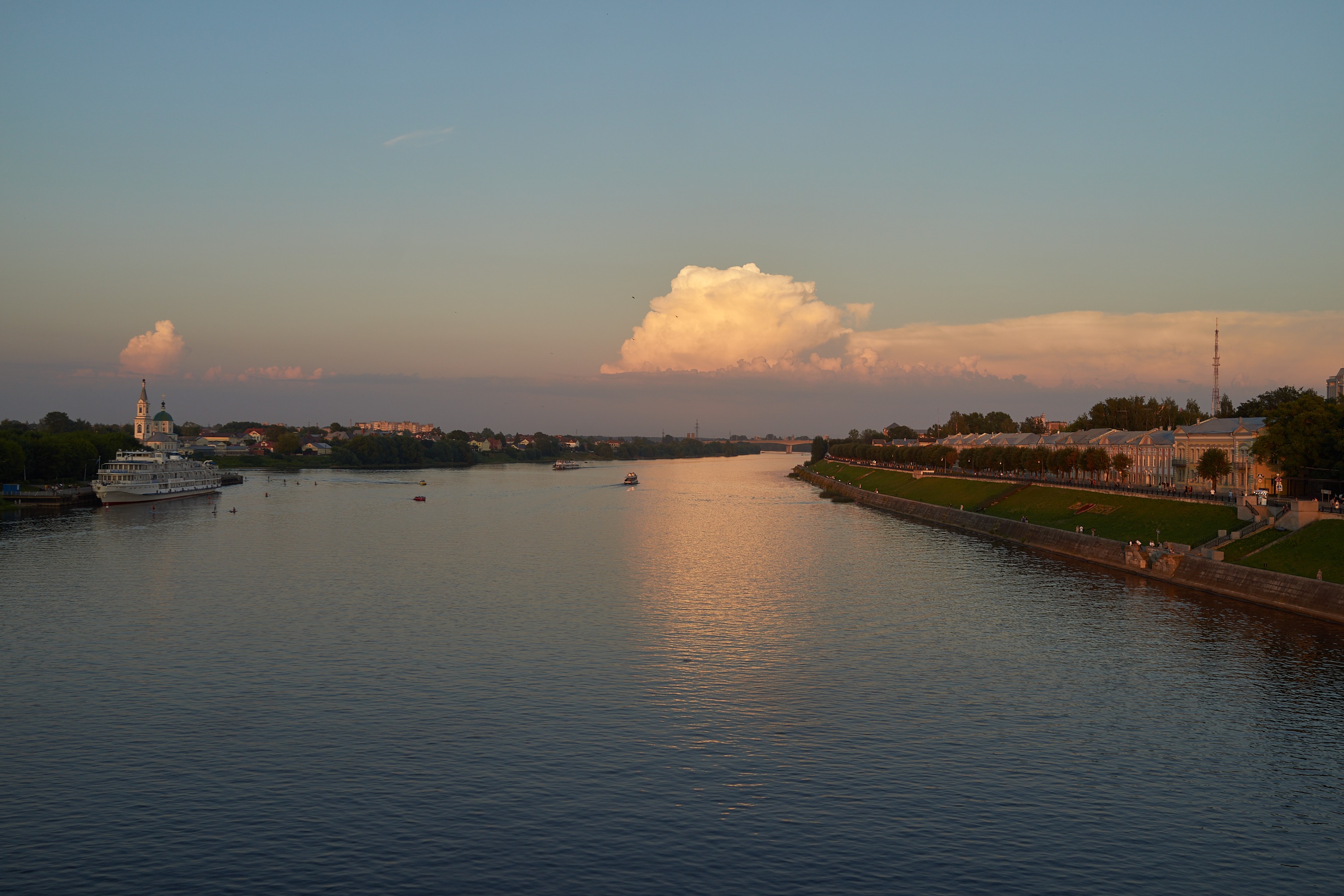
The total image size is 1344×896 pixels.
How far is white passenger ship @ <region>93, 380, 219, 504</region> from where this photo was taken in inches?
4405

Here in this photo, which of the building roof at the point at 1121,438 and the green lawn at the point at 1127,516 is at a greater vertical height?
the building roof at the point at 1121,438

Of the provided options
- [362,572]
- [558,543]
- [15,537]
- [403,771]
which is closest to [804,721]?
[403,771]

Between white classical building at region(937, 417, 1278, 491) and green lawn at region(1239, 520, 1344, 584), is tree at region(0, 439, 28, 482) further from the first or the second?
white classical building at region(937, 417, 1278, 491)

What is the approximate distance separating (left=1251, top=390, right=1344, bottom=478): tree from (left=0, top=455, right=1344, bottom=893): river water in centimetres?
1953

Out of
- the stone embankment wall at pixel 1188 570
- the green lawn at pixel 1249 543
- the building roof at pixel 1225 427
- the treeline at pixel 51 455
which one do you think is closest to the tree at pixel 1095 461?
the building roof at pixel 1225 427

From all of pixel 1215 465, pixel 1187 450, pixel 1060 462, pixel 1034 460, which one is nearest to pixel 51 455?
pixel 1034 460

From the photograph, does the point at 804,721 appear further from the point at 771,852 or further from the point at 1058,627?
the point at 1058,627

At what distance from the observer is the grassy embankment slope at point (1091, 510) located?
62625 mm

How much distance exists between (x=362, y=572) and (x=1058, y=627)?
39824 millimetres

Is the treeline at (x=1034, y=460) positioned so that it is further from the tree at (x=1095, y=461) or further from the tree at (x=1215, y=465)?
the tree at (x=1215, y=465)

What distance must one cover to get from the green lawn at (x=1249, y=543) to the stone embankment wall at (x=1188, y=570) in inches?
58.2

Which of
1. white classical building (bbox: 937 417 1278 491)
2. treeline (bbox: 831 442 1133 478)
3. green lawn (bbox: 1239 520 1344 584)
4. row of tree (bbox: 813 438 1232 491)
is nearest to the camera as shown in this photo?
green lawn (bbox: 1239 520 1344 584)

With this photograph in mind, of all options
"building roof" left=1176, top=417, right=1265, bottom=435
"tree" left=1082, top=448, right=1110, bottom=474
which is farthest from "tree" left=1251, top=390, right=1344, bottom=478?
"tree" left=1082, top=448, right=1110, bottom=474

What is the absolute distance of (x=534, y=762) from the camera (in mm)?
24688
